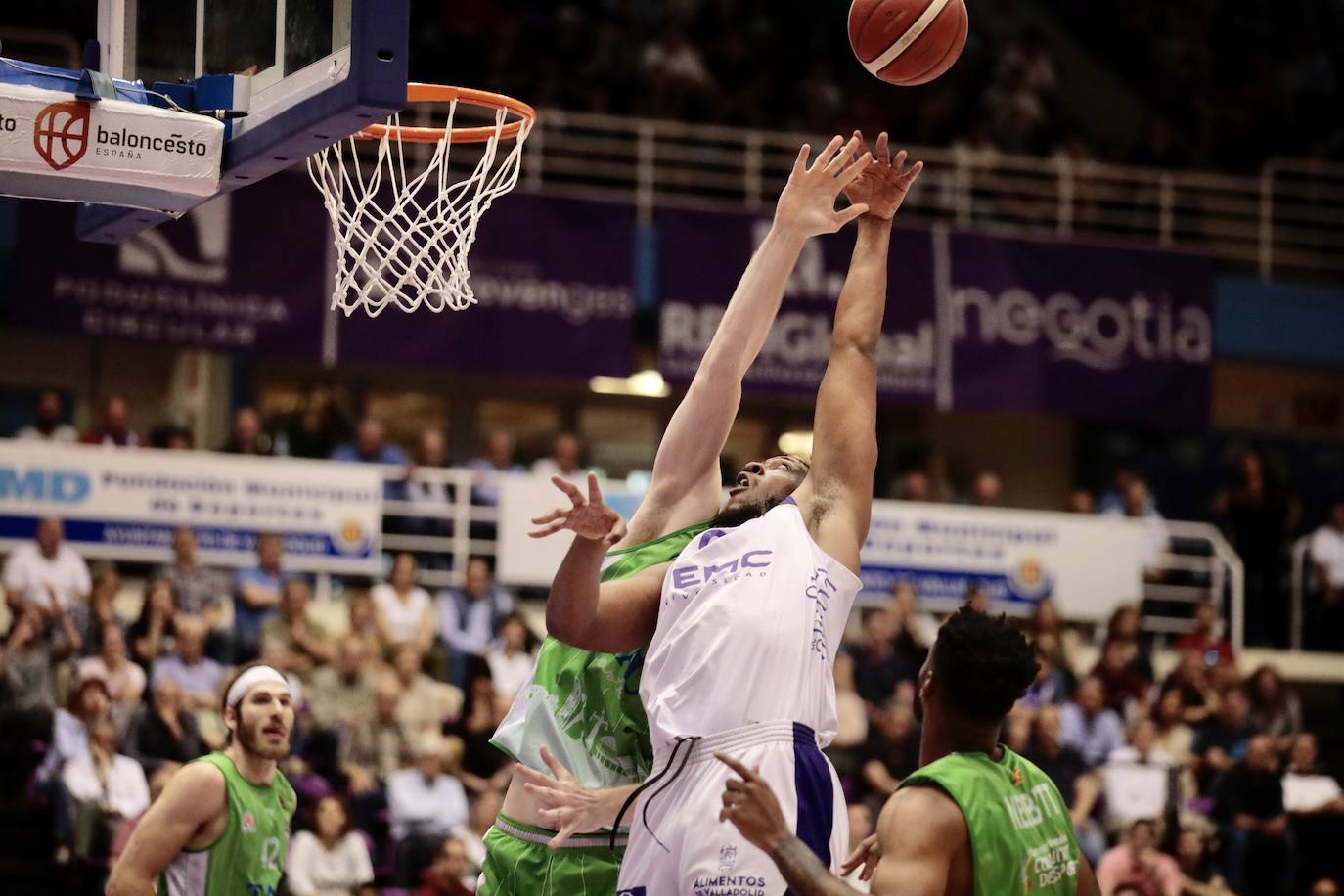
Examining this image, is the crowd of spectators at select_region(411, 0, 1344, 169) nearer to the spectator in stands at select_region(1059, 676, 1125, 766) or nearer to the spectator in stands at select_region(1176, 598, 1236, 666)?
the spectator in stands at select_region(1176, 598, 1236, 666)

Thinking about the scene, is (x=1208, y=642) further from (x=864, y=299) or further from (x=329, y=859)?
(x=864, y=299)

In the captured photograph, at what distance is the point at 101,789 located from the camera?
10297 mm

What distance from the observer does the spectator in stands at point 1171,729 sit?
1352cm

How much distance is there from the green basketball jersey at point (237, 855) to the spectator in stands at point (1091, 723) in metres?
8.27

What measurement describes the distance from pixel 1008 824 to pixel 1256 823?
31.6ft

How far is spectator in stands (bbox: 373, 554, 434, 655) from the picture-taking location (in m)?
12.7

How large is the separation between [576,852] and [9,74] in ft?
8.38

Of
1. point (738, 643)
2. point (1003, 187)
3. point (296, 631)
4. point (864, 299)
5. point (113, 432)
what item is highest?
point (1003, 187)

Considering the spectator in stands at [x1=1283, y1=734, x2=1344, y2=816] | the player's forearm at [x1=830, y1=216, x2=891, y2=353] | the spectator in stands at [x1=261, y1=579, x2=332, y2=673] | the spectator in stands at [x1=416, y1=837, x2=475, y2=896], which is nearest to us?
the player's forearm at [x1=830, y1=216, x2=891, y2=353]

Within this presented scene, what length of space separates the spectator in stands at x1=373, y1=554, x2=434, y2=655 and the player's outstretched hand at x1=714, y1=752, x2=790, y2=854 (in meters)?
8.94

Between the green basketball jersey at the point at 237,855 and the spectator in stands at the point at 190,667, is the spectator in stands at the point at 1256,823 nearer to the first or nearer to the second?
the spectator in stands at the point at 190,667

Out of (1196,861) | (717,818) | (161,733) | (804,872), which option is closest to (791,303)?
(1196,861)

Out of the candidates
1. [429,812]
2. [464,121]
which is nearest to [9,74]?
[429,812]

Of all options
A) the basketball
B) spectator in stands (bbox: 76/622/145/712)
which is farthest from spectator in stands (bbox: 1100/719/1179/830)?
the basketball
